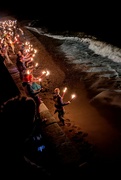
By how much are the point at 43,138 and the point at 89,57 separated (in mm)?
12095

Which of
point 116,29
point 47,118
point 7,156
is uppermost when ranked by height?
point 7,156

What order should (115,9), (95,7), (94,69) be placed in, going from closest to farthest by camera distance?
1. (94,69)
2. (115,9)
3. (95,7)

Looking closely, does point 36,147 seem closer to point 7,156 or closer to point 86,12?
point 7,156

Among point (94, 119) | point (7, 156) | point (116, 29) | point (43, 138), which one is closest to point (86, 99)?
point (94, 119)

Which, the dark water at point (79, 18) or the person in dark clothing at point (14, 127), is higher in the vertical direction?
the person in dark clothing at point (14, 127)

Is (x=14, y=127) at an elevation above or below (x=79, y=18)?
above

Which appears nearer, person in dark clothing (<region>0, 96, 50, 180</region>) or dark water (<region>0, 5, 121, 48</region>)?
person in dark clothing (<region>0, 96, 50, 180</region>)

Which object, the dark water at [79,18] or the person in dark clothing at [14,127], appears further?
the dark water at [79,18]

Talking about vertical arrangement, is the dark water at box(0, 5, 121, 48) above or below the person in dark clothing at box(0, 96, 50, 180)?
below

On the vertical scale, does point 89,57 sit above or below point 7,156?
below

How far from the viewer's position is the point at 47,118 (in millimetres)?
7633

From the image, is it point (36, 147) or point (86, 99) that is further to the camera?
point (86, 99)

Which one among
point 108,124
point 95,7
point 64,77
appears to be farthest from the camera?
point 95,7

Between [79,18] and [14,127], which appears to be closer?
[14,127]
